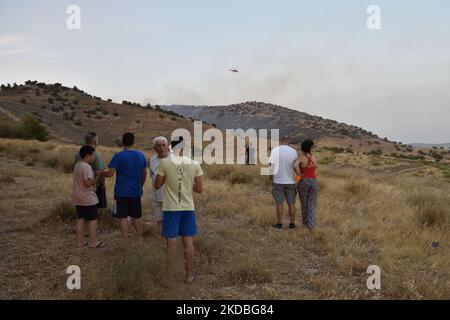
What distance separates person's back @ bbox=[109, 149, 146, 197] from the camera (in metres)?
6.78

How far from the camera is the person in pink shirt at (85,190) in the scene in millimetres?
6715

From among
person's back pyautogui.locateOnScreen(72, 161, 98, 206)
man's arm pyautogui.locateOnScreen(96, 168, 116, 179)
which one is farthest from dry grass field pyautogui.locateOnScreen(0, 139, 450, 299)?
man's arm pyautogui.locateOnScreen(96, 168, 116, 179)

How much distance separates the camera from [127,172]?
6.78m

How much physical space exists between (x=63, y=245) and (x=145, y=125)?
41.3 meters

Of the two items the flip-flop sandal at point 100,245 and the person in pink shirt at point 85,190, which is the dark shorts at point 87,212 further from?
the flip-flop sandal at point 100,245

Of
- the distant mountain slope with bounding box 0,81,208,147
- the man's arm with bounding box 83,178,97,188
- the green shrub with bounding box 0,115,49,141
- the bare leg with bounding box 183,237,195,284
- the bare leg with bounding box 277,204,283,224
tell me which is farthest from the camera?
the distant mountain slope with bounding box 0,81,208,147

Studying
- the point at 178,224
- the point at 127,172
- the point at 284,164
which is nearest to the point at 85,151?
the point at 127,172

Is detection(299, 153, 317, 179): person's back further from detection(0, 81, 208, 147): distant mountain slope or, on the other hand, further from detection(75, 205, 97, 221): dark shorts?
detection(0, 81, 208, 147): distant mountain slope

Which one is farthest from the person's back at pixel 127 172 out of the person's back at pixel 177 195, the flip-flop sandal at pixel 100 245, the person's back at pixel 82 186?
the person's back at pixel 177 195

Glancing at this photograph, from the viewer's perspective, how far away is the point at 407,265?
655 centimetres

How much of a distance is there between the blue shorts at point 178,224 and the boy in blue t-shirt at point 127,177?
1586 millimetres

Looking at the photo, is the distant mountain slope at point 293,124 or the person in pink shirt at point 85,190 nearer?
the person in pink shirt at point 85,190
